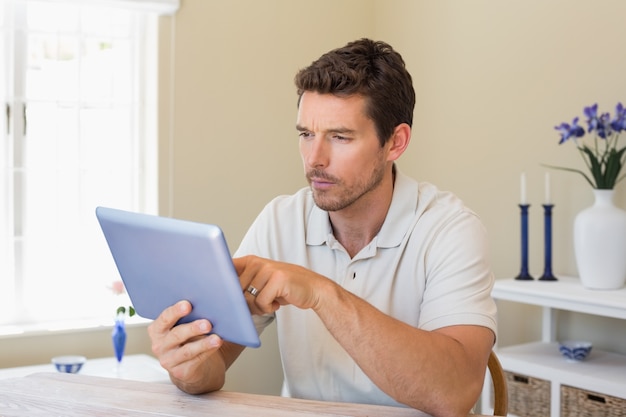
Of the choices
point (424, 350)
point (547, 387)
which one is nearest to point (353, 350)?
point (424, 350)

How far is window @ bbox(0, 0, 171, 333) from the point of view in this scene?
138 inches

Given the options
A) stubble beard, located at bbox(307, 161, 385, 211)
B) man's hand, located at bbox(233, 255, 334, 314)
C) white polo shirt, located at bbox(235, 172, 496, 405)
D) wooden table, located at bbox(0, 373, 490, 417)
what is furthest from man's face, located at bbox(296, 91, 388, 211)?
wooden table, located at bbox(0, 373, 490, 417)

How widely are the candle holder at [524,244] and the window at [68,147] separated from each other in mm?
1619

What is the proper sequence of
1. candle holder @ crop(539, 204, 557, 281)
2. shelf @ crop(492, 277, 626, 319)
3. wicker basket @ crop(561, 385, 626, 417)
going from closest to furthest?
1. wicker basket @ crop(561, 385, 626, 417)
2. shelf @ crop(492, 277, 626, 319)
3. candle holder @ crop(539, 204, 557, 281)

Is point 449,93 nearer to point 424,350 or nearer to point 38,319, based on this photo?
point 38,319

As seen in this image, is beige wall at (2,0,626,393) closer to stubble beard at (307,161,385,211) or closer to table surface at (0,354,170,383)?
table surface at (0,354,170,383)

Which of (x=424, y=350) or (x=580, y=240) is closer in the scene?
(x=424, y=350)

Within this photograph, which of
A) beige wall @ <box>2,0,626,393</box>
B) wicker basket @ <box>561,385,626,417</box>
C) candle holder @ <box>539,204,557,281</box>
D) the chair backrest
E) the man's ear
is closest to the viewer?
the chair backrest

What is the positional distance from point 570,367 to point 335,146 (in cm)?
148

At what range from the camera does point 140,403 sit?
1.39 metres

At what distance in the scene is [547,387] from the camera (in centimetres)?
277

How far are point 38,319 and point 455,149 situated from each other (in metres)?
1.97

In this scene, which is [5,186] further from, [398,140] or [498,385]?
[498,385]

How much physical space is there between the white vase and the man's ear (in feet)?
4.17
